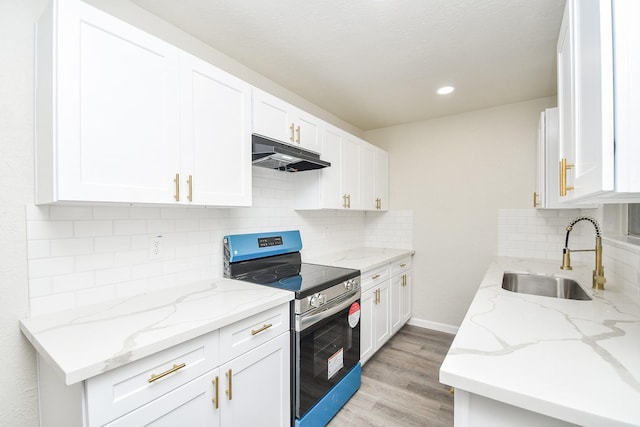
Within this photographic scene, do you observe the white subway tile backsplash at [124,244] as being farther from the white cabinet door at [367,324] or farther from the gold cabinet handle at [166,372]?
the white cabinet door at [367,324]

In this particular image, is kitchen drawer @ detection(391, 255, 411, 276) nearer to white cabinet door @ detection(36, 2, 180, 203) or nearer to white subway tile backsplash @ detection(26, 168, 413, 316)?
white subway tile backsplash @ detection(26, 168, 413, 316)

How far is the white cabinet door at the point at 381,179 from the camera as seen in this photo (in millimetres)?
3395

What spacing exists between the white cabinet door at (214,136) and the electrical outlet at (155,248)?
0.37 metres

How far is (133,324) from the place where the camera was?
1.14 m

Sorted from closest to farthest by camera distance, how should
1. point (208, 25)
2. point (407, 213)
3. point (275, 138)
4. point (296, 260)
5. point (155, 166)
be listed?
point (155, 166)
point (208, 25)
point (275, 138)
point (296, 260)
point (407, 213)

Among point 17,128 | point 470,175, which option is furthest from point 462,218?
point 17,128

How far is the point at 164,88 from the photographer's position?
136cm

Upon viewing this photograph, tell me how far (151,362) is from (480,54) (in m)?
2.63

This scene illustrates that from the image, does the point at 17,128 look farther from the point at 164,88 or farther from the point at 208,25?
the point at 208,25

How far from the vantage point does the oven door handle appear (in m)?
1.64

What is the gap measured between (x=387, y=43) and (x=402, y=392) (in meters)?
2.56

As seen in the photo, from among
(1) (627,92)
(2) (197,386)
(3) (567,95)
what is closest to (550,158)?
(3) (567,95)

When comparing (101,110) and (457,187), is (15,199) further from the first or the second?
(457,187)

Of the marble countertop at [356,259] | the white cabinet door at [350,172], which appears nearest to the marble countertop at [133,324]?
the marble countertop at [356,259]
